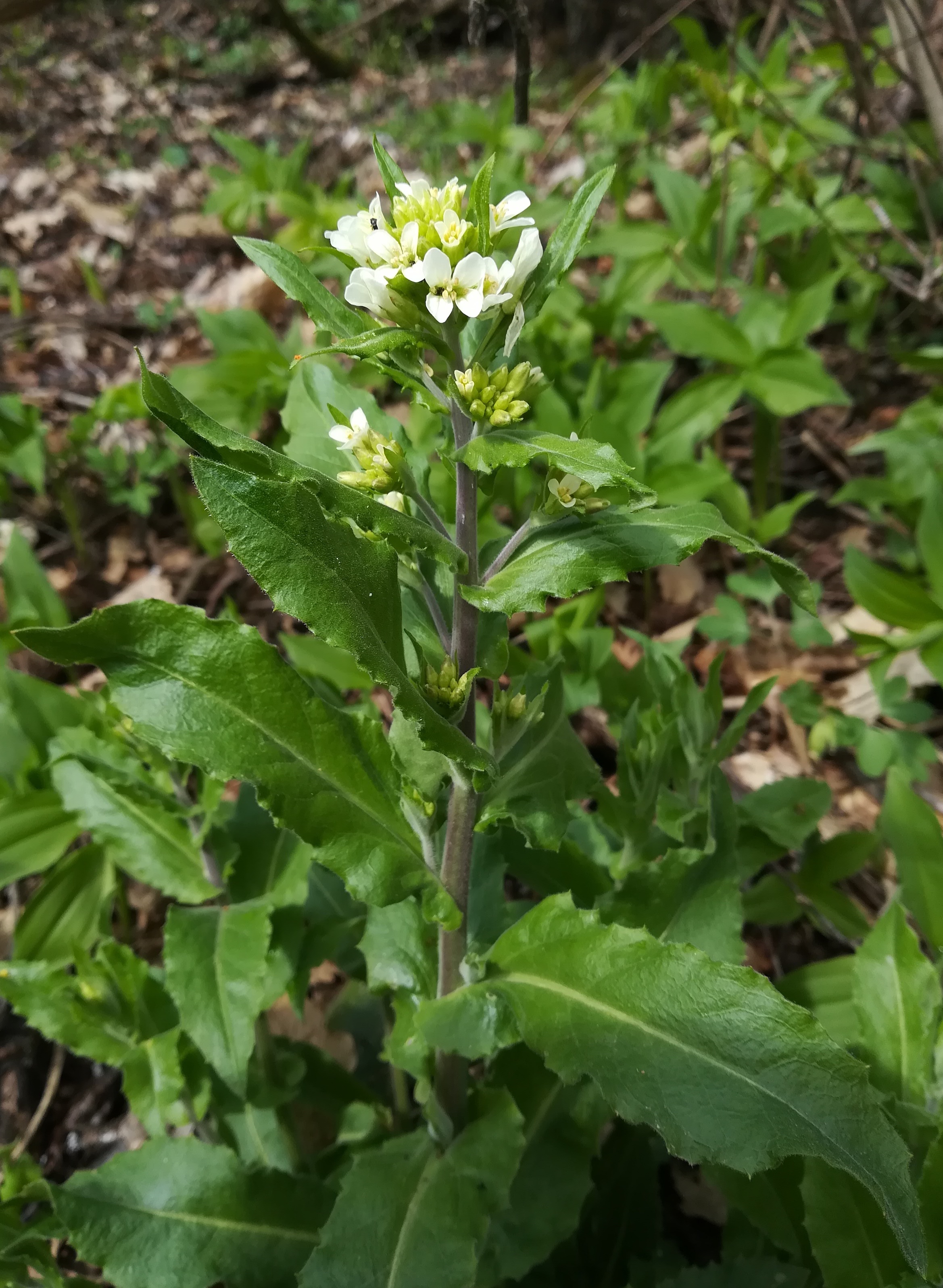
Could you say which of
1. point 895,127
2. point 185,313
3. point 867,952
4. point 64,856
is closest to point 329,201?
point 185,313

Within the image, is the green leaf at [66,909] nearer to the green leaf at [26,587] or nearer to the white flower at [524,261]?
the green leaf at [26,587]

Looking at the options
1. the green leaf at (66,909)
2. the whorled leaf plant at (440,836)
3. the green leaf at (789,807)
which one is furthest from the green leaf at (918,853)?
the green leaf at (66,909)

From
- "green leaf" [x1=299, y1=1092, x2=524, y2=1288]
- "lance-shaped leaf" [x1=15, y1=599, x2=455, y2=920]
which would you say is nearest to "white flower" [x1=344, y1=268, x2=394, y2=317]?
"lance-shaped leaf" [x1=15, y1=599, x2=455, y2=920]

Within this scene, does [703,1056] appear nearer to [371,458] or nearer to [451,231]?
[371,458]

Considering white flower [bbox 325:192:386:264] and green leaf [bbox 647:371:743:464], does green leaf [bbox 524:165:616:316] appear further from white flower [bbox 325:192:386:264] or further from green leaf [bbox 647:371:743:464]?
green leaf [bbox 647:371:743:464]

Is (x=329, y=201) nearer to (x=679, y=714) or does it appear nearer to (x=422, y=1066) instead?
(x=679, y=714)

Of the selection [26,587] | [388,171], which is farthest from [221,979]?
[26,587]
